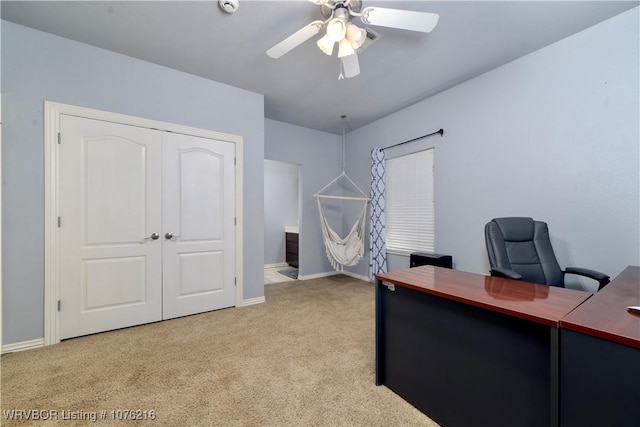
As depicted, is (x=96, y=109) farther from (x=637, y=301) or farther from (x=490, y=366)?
(x=637, y=301)

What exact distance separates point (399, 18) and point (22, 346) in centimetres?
369

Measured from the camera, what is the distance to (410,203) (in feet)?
12.2

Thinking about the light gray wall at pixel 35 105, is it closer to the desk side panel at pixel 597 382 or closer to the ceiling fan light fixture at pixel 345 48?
the ceiling fan light fixture at pixel 345 48

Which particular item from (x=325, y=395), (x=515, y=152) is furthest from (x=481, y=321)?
(x=515, y=152)

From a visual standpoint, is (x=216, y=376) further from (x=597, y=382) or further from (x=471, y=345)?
(x=597, y=382)

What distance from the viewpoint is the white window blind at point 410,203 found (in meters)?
3.46

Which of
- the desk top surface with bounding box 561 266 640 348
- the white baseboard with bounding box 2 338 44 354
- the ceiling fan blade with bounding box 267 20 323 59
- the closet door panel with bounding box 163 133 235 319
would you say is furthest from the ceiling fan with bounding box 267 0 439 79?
the white baseboard with bounding box 2 338 44 354

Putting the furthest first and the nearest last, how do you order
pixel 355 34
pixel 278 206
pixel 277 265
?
pixel 278 206 < pixel 277 265 < pixel 355 34

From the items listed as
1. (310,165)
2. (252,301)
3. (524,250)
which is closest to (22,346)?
(252,301)

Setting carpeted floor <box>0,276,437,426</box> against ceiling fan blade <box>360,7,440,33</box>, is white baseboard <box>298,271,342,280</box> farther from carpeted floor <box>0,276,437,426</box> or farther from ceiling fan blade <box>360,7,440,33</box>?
ceiling fan blade <box>360,7,440,33</box>

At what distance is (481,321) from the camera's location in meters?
1.19

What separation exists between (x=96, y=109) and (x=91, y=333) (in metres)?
2.03

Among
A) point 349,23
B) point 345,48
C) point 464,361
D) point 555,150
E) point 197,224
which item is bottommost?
point 464,361

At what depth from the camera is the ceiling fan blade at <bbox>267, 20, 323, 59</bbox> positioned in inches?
68.0
